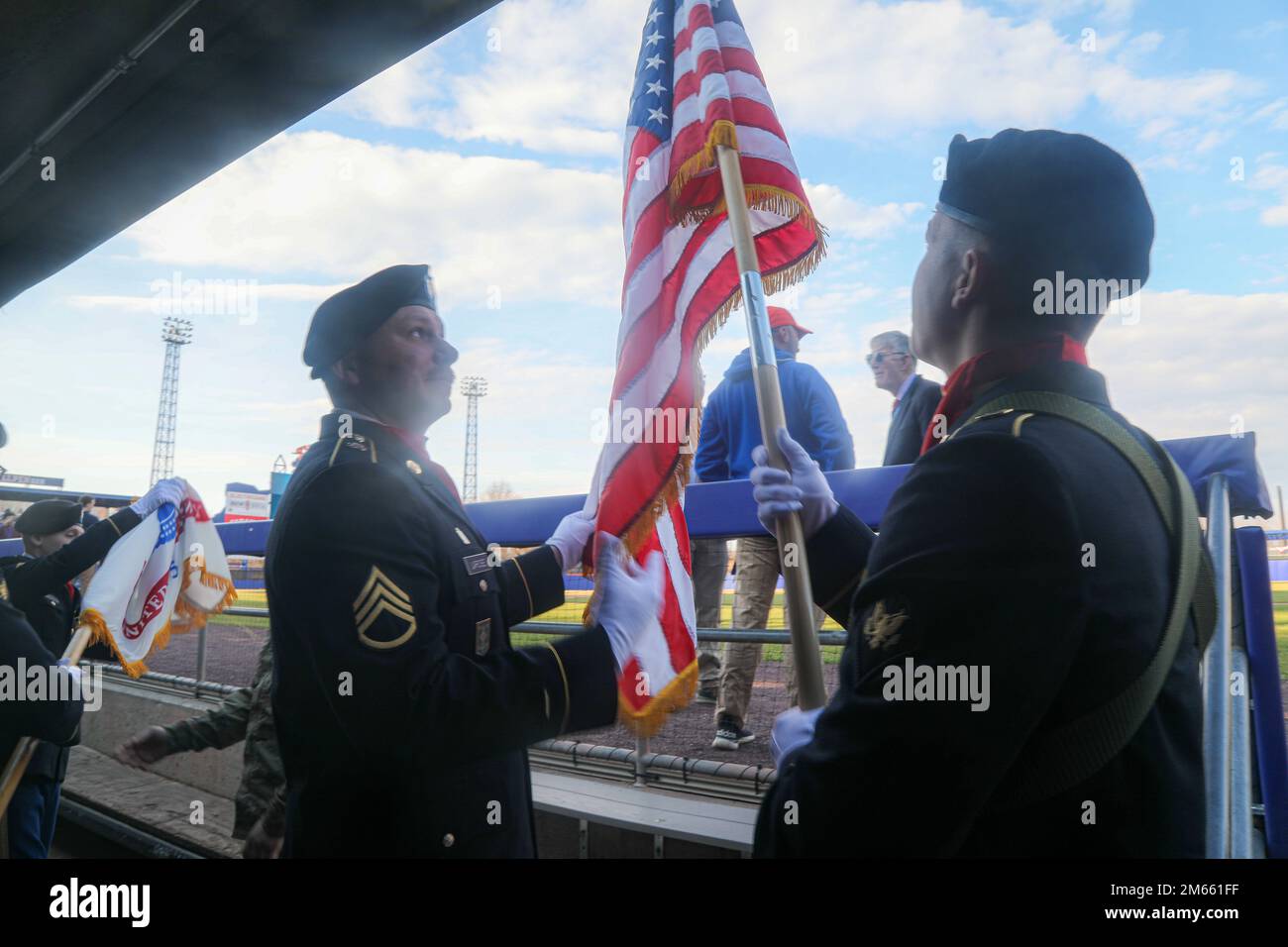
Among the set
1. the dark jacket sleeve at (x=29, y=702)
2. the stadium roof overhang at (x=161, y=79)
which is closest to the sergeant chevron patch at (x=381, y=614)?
the dark jacket sleeve at (x=29, y=702)

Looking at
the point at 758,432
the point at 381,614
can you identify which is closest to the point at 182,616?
the point at 758,432

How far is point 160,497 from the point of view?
13.0 feet

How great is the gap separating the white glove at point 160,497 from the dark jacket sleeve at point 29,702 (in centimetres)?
88

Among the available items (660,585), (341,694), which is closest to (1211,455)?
(660,585)

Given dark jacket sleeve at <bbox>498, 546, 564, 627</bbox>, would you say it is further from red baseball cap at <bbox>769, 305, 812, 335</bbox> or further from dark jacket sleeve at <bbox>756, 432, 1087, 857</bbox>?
red baseball cap at <bbox>769, 305, 812, 335</bbox>

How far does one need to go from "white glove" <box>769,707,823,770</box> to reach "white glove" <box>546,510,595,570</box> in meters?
1.05

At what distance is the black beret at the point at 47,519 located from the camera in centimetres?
411

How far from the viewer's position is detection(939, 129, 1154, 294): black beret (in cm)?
112

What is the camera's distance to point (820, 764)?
3.06ft

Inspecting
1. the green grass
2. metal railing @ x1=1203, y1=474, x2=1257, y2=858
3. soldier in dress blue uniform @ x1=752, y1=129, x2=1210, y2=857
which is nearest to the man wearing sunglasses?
metal railing @ x1=1203, y1=474, x2=1257, y2=858

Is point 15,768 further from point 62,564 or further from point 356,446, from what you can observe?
point 356,446
